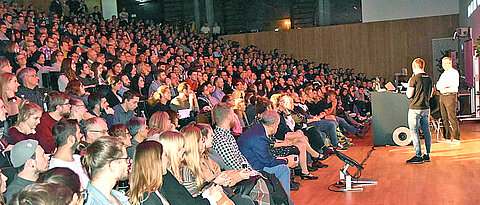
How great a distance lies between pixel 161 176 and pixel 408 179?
3910mm

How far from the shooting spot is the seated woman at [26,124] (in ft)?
13.8

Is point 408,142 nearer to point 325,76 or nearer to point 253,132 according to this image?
point 253,132

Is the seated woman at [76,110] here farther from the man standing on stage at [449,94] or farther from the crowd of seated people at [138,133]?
the man standing on stage at [449,94]

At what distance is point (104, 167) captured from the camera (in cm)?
277

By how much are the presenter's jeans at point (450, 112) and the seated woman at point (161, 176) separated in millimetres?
5819

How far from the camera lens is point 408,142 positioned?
859 cm

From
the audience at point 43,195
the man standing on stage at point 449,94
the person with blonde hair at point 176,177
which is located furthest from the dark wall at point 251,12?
the audience at point 43,195

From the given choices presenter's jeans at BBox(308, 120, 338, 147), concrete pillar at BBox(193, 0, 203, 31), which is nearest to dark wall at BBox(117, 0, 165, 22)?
concrete pillar at BBox(193, 0, 203, 31)

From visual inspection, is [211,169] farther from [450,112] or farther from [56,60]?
[450,112]

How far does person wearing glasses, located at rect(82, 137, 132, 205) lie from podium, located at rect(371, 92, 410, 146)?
6502mm

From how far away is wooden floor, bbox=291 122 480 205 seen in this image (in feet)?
17.2

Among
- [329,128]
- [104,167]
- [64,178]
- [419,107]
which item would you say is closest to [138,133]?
[104,167]

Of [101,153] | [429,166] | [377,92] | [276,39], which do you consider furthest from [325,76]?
[101,153]

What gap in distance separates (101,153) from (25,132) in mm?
1797
